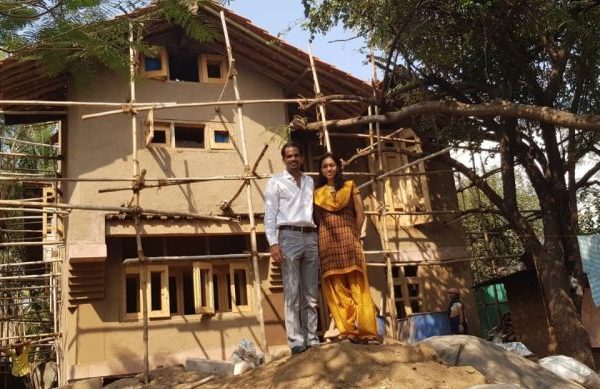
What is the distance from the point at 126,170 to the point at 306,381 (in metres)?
6.04

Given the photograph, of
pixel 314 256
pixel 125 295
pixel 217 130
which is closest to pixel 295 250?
pixel 314 256

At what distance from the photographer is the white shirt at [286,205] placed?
5.25 m

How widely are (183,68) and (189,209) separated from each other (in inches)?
121

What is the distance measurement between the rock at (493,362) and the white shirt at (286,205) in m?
1.71

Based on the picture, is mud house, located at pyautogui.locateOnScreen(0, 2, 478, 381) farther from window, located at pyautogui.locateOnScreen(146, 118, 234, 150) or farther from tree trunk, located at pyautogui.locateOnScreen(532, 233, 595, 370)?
tree trunk, located at pyautogui.locateOnScreen(532, 233, 595, 370)

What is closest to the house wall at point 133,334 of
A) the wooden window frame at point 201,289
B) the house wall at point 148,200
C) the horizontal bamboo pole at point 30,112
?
the house wall at point 148,200

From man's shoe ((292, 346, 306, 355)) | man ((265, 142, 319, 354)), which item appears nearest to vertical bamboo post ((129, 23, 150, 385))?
man ((265, 142, 319, 354))

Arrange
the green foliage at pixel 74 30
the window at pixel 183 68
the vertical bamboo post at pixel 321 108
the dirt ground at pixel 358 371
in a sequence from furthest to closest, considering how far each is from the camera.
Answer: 1. the window at pixel 183 68
2. the vertical bamboo post at pixel 321 108
3. the dirt ground at pixel 358 371
4. the green foliage at pixel 74 30

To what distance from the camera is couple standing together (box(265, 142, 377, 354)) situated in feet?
17.0

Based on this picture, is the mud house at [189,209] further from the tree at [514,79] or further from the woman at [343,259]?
the woman at [343,259]

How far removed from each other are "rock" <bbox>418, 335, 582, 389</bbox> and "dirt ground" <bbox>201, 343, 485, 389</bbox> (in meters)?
0.20

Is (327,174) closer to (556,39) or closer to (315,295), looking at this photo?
(315,295)

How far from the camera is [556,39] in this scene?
32.6 ft

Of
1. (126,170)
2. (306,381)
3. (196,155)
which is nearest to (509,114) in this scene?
(306,381)
